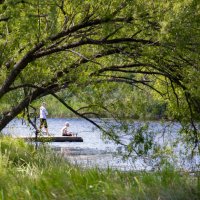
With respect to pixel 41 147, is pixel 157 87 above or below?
above

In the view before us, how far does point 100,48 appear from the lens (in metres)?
11.2

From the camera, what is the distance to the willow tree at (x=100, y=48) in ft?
28.5

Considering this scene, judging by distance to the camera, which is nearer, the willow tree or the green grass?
the green grass

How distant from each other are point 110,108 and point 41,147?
6.75 ft

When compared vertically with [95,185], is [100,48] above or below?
above

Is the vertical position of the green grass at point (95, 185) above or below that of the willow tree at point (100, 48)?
below

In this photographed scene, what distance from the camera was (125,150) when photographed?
11344 millimetres

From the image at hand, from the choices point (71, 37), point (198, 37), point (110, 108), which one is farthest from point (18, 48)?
point (198, 37)

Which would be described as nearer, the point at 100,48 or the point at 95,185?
the point at 95,185

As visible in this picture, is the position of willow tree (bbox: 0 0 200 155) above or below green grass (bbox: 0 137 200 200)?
above

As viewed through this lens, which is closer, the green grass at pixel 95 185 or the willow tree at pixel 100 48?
the green grass at pixel 95 185

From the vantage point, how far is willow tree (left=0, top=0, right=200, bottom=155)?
8672 mm

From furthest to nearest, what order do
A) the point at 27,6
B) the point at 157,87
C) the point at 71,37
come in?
the point at 157,87
the point at 71,37
the point at 27,6

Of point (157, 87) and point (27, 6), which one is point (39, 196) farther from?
point (157, 87)
